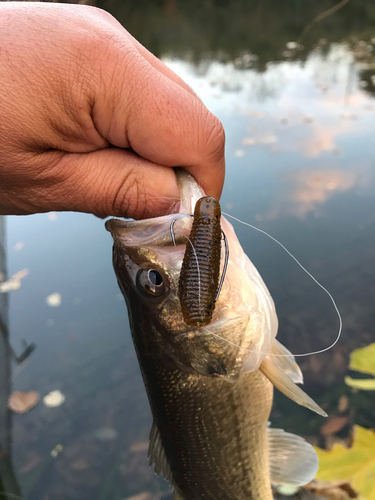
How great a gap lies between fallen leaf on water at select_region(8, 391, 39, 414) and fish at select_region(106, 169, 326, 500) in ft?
6.44

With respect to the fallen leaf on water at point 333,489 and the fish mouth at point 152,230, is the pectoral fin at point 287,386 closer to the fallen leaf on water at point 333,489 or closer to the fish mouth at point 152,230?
the fish mouth at point 152,230

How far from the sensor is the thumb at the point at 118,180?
1.33 m

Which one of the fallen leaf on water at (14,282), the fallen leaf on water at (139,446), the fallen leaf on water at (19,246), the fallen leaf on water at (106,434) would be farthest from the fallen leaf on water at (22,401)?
the fallen leaf on water at (19,246)

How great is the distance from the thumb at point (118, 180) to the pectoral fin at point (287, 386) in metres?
0.87

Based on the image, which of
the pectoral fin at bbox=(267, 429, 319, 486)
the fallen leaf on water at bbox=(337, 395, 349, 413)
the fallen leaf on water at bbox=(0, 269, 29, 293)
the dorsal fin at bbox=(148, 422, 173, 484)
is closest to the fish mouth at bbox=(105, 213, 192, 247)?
the dorsal fin at bbox=(148, 422, 173, 484)

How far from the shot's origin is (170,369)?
4.92ft

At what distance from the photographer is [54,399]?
3238 mm

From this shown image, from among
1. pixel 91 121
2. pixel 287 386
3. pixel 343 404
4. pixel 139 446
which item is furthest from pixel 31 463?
pixel 91 121

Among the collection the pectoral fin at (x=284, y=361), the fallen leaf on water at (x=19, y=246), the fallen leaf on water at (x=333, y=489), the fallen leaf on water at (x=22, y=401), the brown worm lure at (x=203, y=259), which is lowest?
the fallen leaf on water at (x=22, y=401)

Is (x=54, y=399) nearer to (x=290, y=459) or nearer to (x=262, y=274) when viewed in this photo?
(x=290, y=459)

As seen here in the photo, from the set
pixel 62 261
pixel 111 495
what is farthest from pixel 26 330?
pixel 111 495

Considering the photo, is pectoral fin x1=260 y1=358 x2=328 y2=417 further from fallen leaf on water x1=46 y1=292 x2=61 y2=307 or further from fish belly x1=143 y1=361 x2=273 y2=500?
fallen leaf on water x1=46 y1=292 x2=61 y2=307

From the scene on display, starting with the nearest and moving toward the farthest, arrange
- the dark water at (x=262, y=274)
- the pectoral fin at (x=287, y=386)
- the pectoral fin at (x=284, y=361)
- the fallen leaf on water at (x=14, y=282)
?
the pectoral fin at (x=287, y=386) → the pectoral fin at (x=284, y=361) → the dark water at (x=262, y=274) → the fallen leaf on water at (x=14, y=282)

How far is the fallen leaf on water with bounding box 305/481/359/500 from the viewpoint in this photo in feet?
7.94
